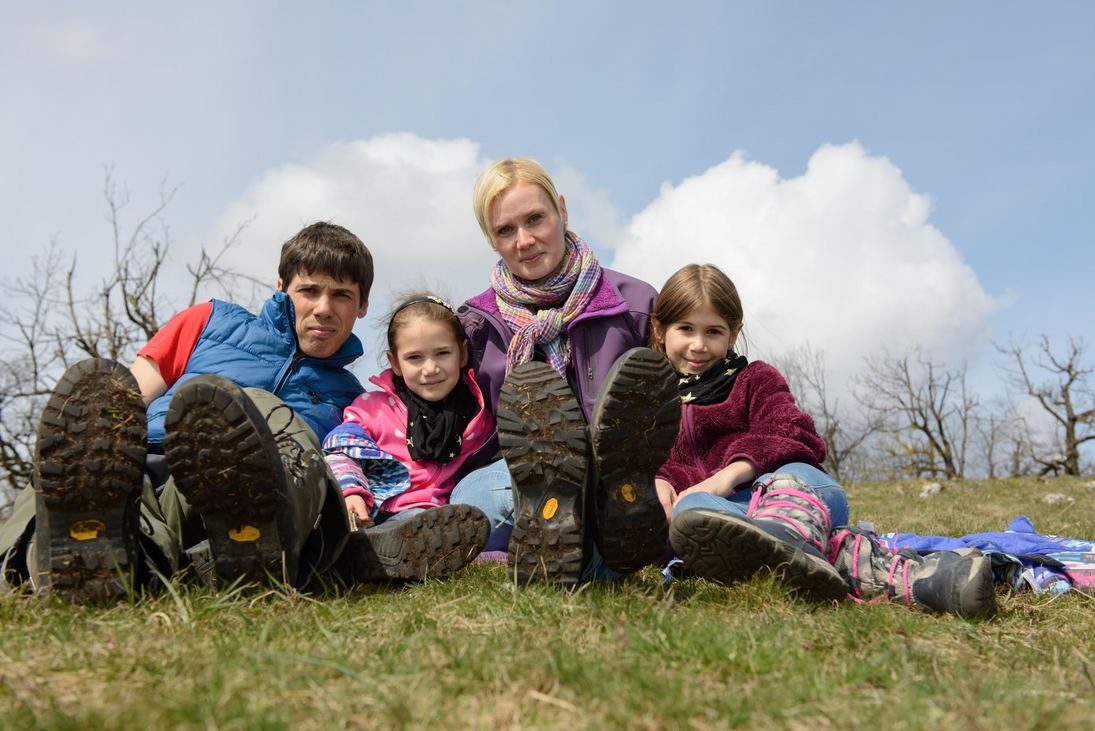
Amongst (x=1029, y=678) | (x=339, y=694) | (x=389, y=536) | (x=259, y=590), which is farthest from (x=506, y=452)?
(x=1029, y=678)

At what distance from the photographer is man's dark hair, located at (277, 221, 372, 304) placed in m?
3.79

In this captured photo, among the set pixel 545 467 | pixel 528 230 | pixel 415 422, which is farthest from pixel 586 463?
pixel 528 230

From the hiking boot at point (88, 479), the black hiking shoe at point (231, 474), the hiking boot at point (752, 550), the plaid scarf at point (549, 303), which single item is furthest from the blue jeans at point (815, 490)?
the hiking boot at point (88, 479)

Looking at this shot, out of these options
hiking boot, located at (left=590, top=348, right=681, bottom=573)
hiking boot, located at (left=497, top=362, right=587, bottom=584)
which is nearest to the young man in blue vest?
hiking boot, located at (left=497, top=362, right=587, bottom=584)

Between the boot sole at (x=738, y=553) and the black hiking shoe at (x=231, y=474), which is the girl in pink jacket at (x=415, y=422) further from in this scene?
the boot sole at (x=738, y=553)

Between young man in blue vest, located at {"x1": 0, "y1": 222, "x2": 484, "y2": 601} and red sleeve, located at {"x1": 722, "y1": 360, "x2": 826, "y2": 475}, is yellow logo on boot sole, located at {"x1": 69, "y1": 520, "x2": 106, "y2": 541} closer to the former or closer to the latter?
young man in blue vest, located at {"x1": 0, "y1": 222, "x2": 484, "y2": 601}

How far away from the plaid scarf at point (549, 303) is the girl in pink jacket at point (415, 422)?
0.95 feet

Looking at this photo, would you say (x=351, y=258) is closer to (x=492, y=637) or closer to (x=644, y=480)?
(x=644, y=480)

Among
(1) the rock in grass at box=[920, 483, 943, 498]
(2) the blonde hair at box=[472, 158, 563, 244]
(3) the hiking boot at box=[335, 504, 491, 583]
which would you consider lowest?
(1) the rock in grass at box=[920, 483, 943, 498]

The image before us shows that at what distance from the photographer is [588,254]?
3.97 metres

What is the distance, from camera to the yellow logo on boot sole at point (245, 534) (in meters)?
2.25

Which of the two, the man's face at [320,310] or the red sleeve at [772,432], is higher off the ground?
the man's face at [320,310]

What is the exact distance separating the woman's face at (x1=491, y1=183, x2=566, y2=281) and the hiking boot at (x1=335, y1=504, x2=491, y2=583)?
1522 millimetres

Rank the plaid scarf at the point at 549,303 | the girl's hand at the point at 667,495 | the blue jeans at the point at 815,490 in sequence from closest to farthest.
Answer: the blue jeans at the point at 815,490 → the girl's hand at the point at 667,495 → the plaid scarf at the point at 549,303
